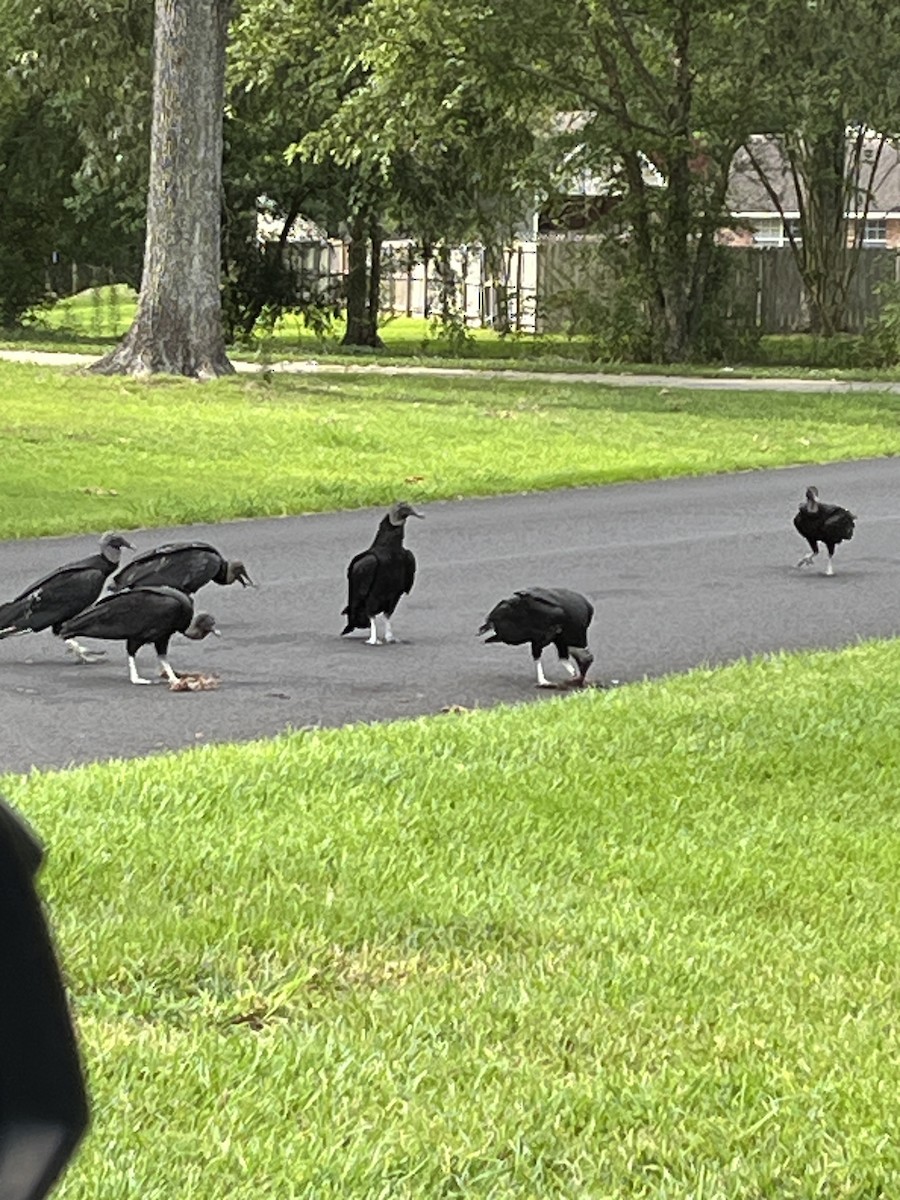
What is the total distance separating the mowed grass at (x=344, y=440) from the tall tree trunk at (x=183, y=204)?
0.83m

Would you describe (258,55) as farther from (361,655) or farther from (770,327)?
(361,655)

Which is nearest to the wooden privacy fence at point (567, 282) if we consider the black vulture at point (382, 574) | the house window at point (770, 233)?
the house window at point (770, 233)

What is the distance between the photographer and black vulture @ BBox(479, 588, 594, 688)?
933 centimetres

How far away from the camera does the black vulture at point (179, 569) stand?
33.7ft

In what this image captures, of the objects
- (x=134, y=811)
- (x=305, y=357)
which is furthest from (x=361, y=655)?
(x=305, y=357)

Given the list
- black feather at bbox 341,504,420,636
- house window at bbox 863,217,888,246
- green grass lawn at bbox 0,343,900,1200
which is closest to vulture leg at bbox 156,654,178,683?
black feather at bbox 341,504,420,636

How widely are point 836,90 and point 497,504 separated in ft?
65.2

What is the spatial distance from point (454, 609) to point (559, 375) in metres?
21.2

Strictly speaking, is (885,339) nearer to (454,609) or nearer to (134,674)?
(454,609)

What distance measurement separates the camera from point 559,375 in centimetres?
3294

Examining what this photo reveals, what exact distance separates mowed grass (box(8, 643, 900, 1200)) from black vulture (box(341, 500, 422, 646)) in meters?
2.19

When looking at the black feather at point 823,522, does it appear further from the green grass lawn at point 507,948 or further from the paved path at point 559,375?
the paved path at point 559,375

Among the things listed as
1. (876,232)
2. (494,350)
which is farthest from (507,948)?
(876,232)

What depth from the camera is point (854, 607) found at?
1223 cm
